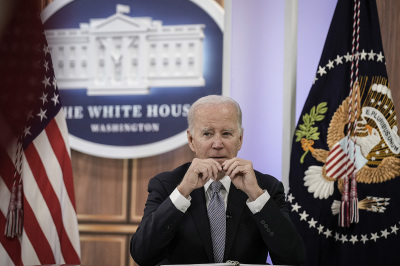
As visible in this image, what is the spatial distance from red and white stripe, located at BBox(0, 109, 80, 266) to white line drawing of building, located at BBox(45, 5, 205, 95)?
427 mm

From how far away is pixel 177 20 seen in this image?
3555 mm

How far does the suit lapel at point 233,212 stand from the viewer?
2025 millimetres

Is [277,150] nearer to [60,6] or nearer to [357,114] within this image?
[357,114]

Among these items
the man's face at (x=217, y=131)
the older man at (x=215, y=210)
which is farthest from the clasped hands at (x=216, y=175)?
the man's face at (x=217, y=131)

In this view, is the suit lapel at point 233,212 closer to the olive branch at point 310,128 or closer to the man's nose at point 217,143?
the man's nose at point 217,143

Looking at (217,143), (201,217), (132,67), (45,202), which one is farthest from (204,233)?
(132,67)

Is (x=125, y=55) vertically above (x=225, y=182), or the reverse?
(x=125, y=55)

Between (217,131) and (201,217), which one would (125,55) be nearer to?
(217,131)

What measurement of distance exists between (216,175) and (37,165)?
1.62 meters

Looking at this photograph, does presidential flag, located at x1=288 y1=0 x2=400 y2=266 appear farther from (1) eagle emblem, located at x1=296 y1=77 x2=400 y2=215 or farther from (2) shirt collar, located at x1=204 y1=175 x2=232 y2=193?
(2) shirt collar, located at x1=204 y1=175 x2=232 y2=193

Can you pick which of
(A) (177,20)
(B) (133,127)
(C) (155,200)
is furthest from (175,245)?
(A) (177,20)

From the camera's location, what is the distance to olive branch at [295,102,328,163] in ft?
10.1

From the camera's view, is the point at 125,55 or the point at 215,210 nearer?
the point at 215,210

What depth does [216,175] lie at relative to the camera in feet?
6.62
